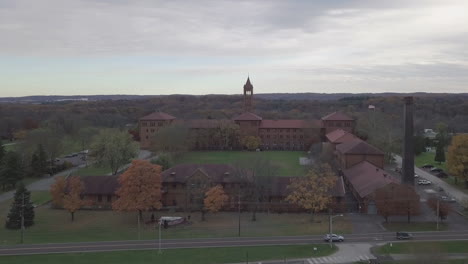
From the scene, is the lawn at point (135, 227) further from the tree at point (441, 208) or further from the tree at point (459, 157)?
the tree at point (459, 157)

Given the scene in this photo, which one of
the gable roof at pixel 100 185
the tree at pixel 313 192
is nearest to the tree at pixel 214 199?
the tree at pixel 313 192

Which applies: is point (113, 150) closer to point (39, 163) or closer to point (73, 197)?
point (39, 163)

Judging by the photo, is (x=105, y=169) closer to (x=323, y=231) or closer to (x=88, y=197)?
(x=88, y=197)

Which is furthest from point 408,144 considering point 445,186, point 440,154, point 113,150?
point 113,150

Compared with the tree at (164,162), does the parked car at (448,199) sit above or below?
below

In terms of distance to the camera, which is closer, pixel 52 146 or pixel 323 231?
pixel 323 231

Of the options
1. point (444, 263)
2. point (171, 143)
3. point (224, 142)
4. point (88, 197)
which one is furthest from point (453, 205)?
point (224, 142)
